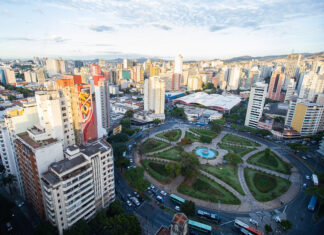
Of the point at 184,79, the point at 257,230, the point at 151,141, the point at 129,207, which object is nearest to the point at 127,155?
the point at 151,141

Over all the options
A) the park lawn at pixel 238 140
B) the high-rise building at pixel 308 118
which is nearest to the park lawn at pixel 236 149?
the park lawn at pixel 238 140

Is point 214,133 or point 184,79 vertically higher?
point 184,79

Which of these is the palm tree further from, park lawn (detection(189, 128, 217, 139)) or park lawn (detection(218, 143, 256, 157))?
park lawn (detection(189, 128, 217, 139))

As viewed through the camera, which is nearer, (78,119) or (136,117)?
(78,119)

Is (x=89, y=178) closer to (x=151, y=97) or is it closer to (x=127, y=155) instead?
(x=127, y=155)

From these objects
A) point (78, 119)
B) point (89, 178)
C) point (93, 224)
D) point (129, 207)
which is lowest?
point (129, 207)

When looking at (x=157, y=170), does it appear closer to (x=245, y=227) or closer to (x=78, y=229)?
(x=245, y=227)
